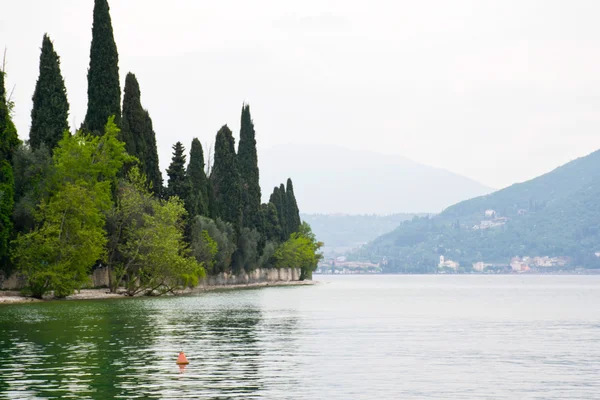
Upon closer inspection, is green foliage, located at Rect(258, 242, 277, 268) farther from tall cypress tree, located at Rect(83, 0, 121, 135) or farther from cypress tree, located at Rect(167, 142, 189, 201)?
tall cypress tree, located at Rect(83, 0, 121, 135)

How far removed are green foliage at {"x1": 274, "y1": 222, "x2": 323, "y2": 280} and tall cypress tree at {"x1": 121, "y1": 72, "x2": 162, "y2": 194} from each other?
58591 mm

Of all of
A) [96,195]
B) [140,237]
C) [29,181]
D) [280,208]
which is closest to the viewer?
[29,181]

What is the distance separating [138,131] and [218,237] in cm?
2289

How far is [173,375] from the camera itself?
26078mm

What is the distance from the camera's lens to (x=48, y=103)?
74.6 meters

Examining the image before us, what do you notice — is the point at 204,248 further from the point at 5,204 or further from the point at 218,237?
the point at 5,204

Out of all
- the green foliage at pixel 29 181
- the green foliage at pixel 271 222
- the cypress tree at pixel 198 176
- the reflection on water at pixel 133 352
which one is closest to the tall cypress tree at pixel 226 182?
the cypress tree at pixel 198 176

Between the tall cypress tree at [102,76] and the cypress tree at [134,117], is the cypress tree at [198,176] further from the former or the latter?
the tall cypress tree at [102,76]

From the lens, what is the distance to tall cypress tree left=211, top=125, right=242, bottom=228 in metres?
120

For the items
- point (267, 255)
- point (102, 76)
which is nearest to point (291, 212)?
point (267, 255)

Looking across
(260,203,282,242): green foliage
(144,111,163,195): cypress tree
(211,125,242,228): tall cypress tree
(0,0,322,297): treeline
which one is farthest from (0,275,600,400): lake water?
(260,203,282,242): green foliage

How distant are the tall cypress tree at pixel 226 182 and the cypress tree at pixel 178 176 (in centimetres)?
1951

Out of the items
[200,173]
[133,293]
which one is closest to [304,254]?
[200,173]

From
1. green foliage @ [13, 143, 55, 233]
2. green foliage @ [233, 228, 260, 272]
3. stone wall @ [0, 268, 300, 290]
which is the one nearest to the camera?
green foliage @ [13, 143, 55, 233]
